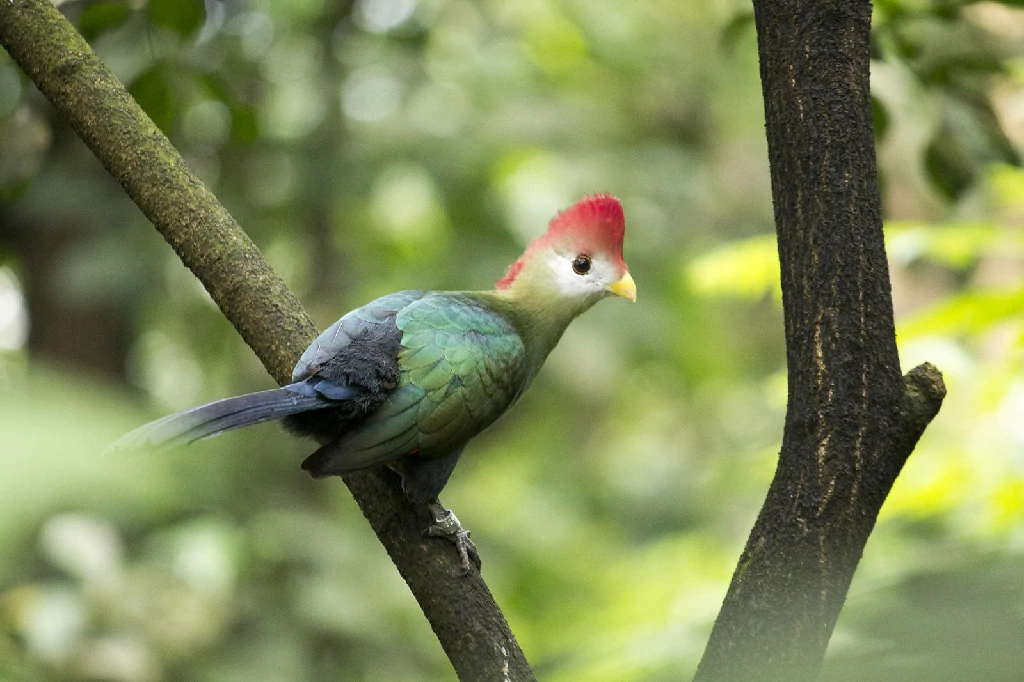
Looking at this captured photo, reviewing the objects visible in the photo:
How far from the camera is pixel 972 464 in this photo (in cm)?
294

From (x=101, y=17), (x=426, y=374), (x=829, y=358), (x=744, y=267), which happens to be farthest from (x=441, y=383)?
(x=744, y=267)

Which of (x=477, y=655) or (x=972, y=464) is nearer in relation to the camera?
(x=477, y=655)

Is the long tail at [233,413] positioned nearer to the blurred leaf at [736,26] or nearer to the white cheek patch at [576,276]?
the white cheek patch at [576,276]

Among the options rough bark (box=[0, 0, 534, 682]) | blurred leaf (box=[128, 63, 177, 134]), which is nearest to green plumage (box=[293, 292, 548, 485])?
rough bark (box=[0, 0, 534, 682])

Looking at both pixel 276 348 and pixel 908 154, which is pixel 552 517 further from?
pixel 276 348

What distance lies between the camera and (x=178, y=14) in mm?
2354

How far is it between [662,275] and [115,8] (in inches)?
127

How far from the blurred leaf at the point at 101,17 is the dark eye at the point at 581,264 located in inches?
53.2

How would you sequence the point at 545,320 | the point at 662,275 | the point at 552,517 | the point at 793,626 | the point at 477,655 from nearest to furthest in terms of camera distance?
the point at 793,626
the point at 477,655
the point at 545,320
the point at 662,275
the point at 552,517

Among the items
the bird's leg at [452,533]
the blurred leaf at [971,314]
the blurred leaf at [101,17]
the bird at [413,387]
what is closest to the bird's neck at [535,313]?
the bird at [413,387]

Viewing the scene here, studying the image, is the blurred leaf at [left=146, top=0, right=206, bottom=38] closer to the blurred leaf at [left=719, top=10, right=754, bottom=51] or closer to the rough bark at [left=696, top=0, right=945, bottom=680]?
the blurred leaf at [left=719, top=10, right=754, bottom=51]

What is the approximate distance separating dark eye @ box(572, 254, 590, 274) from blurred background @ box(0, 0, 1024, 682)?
0.68 m

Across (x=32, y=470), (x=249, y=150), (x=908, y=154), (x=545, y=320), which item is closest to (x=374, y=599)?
(x=545, y=320)

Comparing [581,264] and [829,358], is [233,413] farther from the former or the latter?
[581,264]
